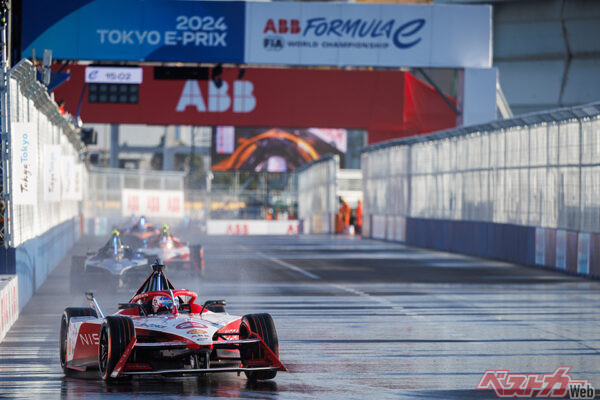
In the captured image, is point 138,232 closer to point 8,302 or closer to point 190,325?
point 8,302

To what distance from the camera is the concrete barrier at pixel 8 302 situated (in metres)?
14.0

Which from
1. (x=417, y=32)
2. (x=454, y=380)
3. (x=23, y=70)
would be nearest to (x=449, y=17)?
(x=417, y=32)

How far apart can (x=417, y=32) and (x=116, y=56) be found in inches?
406

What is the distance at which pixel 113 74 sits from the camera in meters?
41.0

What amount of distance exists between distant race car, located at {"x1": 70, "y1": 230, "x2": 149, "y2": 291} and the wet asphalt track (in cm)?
38

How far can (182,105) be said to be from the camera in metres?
43.3

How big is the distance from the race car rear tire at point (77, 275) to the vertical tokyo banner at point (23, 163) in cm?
407

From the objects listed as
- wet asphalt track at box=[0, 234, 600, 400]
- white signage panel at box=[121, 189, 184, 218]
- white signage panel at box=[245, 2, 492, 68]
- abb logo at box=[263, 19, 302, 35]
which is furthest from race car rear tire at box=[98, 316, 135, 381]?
white signage panel at box=[121, 189, 184, 218]

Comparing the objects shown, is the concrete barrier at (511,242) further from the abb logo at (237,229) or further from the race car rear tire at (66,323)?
the abb logo at (237,229)

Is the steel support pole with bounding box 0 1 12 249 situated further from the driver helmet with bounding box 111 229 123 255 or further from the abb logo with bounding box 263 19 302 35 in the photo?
the abb logo with bounding box 263 19 302 35

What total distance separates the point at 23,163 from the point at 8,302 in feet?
9.64

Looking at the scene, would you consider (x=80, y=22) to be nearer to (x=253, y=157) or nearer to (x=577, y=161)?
(x=577, y=161)

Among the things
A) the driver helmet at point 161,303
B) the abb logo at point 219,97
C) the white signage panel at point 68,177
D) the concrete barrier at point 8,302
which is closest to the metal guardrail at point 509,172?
the abb logo at point 219,97

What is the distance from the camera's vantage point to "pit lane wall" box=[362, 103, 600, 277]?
2767cm
